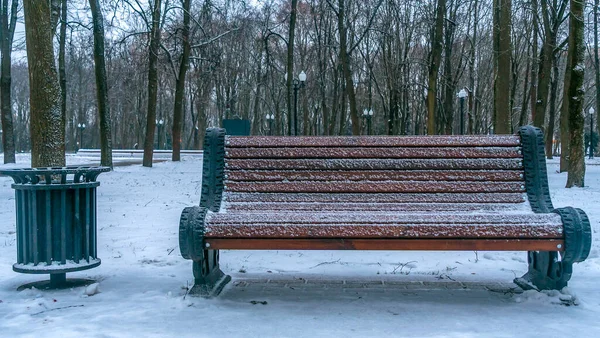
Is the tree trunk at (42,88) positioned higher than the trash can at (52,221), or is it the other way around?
the tree trunk at (42,88)

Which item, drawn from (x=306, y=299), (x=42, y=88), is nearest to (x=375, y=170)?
(x=306, y=299)

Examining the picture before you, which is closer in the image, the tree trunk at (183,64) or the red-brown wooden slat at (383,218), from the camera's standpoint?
the red-brown wooden slat at (383,218)

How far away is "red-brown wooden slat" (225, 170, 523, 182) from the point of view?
4.54 metres

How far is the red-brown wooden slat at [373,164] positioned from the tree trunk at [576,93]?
9.71 meters

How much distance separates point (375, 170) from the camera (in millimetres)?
4617

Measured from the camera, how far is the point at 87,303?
4.23m

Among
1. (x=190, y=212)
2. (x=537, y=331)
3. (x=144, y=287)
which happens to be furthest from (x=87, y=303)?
(x=537, y=331)

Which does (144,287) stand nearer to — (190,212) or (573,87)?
(190,212)

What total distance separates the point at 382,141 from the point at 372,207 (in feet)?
2.03

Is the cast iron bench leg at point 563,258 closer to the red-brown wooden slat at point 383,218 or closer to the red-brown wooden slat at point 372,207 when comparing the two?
the red-brown wooden slat at point 383,218

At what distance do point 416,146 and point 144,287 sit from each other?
7.62 feet

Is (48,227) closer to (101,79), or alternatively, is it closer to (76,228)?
(76,228)

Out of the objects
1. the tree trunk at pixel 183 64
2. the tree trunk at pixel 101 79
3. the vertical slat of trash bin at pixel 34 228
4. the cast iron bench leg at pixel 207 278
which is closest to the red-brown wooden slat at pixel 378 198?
the cast iron bench leg at pixel 207 278

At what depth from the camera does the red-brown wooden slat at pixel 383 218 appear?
395 centimetres
